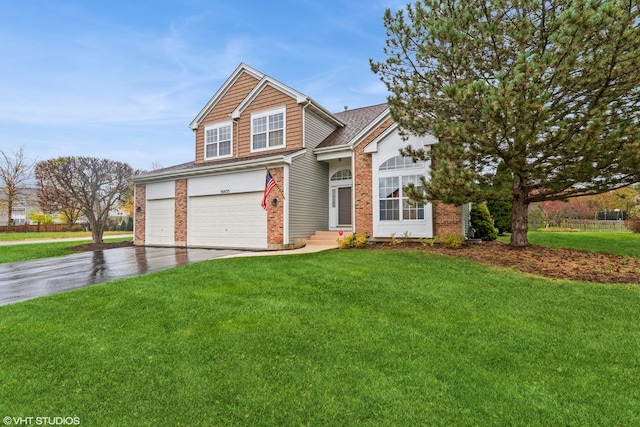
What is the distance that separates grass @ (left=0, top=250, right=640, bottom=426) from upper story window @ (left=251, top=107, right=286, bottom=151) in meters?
9.54

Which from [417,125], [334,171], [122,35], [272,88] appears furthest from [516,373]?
[122,35]

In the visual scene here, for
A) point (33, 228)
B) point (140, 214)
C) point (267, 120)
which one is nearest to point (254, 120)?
point (267, 120)

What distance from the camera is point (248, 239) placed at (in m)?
13.1

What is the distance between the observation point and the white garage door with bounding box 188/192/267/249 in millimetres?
→ 12891

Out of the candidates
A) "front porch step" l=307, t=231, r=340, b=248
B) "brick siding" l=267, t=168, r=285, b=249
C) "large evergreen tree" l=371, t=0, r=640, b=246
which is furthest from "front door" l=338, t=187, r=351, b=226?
"large evergreen tree" l=371, t=0, r=640, b=246

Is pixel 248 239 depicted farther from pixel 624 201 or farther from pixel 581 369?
pixel 624 201

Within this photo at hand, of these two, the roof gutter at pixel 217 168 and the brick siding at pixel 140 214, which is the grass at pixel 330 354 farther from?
the brick siding at pixel 140 214

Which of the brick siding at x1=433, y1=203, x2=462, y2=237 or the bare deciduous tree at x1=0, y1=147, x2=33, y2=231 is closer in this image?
the brick siding at x1=433, y1=203, x2=462, y2=237

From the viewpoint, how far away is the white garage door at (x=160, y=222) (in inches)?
598

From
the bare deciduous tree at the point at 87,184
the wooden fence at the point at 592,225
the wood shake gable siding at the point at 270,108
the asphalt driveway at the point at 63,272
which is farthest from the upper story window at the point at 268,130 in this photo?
the wooden fence at the point at 592,225

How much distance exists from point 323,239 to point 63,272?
8.26m

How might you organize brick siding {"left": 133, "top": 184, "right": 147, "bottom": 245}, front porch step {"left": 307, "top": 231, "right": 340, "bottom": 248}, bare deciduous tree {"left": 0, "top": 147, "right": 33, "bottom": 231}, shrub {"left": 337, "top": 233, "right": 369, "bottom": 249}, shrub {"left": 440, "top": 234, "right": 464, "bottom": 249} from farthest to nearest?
1. bare deciduous tree {"left": 0, "top": 147, "right": 33, "bottom": 231}
2. brick siding {"left": 133, "top": 184, "right": 147, "bottom": 245}
3. front porch step {"left": 307, "top": 231, "right": 340, "bottom": 248}
4. shrub {"left": 337, "top": 233, "right": 369, "bottom": 249}
5. shrub {"left": 440, "top": 234, "right": 464, "bottom": 249}

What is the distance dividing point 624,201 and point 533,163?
24678mm

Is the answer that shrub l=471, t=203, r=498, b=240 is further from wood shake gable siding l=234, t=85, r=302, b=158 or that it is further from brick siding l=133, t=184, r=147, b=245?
brick siding l=133, t=184, r=147, b=245
